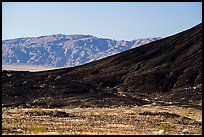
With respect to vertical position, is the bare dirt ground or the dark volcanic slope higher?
the bare dirt ground

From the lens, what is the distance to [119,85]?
171375 mm

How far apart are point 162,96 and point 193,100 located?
17.3 m

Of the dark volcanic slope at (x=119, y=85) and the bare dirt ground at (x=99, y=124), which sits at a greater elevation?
the bare dirt ground at (x=99, y=124)

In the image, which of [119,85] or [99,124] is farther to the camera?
[119,85]

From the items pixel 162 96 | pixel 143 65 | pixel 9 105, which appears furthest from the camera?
pixel 143 65

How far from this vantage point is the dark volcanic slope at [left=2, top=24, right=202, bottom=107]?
405 ft

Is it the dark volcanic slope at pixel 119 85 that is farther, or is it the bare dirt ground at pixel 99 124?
the dark volcanic slope at pixel 119 85

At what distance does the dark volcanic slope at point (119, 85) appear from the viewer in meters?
124

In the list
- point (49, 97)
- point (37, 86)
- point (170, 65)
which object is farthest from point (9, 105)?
point (170, 65)

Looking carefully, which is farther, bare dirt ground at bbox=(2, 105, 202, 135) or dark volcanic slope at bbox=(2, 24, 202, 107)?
dark volcanic slope at bbox=(2, 24, 202, 107)

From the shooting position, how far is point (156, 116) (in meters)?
77.0

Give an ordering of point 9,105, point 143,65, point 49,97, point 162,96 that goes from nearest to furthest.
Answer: point 9,105
point 49,97
point 162,96
point 143,65

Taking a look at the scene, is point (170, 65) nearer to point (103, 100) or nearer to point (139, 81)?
point (139, 81)

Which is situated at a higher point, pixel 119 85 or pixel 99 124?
pixel 99 124
